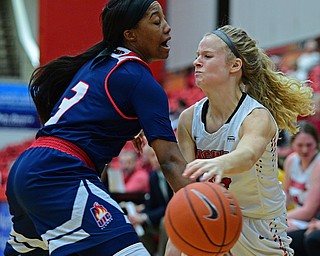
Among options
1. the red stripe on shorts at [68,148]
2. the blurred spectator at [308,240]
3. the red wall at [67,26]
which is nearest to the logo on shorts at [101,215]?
the red stripe on shorts at [68,148]

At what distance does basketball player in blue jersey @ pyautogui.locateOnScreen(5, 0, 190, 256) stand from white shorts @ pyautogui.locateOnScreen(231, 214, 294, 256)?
705 mm

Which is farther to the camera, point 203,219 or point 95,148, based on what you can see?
point 95,148

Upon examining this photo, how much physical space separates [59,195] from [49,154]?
Result: 21 centimetres

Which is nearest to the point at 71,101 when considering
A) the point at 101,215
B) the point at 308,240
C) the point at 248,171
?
the point at 101,215

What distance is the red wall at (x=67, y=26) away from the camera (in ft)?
25.3

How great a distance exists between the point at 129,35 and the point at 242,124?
76cm

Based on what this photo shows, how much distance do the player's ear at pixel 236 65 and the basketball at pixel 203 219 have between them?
3.11 ft

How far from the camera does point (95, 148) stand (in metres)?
3.79

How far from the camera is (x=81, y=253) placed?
3650mm

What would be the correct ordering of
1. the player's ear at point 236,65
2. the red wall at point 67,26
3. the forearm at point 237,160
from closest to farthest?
1. the forearm at point 237,160
2. the player's ear at point 236,65
3. the red wall at point 67,26

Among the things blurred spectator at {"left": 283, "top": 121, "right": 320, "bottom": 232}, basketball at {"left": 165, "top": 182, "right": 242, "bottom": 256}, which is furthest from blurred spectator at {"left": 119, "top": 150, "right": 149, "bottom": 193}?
basketball at {"left": 165, "top": 182, "right": 242, "bottom": 256}

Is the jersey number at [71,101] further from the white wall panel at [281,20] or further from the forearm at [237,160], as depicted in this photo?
the white wall panel at [281,20]

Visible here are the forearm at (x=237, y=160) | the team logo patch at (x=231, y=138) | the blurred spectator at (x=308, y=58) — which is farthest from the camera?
the blurred spectator at (x=308, y=58)

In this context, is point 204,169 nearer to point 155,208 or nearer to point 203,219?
point 203,219
